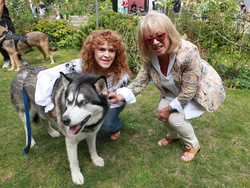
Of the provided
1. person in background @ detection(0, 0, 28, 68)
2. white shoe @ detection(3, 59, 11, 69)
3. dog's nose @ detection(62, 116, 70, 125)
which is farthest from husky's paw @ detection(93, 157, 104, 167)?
white shoe @ detection(3, 59, 11, 69)

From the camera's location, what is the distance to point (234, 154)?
252 centimetres

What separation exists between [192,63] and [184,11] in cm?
525

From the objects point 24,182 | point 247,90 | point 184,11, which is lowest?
point 24,182

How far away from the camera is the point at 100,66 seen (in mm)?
2619

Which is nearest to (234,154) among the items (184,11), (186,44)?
(186,44)

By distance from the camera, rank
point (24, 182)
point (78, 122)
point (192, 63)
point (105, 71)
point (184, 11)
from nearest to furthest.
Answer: point (78, 122)
point (192, 63)
point (24, 182)
point (105, 71)
point (184, 11)

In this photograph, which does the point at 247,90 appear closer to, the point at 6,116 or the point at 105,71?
the point at 105,71

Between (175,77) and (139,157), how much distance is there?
1314mm

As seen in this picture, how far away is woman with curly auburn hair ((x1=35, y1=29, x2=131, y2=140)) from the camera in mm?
2248

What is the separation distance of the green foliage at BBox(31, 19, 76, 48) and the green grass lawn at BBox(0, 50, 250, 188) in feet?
18.6

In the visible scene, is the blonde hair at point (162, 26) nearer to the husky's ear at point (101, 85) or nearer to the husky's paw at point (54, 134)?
the husky's ear at point (101, 85)

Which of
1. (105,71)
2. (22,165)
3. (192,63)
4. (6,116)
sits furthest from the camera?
(6,116)

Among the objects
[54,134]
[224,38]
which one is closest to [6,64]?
[54,134]

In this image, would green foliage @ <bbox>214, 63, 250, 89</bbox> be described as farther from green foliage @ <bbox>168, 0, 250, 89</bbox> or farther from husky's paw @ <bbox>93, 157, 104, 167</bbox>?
husky's paw @ <bbox>93, 157, 104, 167</bbox>
